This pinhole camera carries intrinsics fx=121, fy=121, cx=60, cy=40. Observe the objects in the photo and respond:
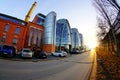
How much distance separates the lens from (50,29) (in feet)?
167

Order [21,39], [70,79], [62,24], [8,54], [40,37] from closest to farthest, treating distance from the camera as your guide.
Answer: [70,79], [8,54], [21,39], [40,37], [62,24]

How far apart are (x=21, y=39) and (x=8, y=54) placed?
71.9 ft

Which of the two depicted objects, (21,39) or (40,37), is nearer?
(21,39)

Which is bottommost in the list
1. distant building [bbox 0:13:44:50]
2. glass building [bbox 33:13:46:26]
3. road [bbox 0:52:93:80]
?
road [bbox 0:52:93:80]

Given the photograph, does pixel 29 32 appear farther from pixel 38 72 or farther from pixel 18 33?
pixel 38 72

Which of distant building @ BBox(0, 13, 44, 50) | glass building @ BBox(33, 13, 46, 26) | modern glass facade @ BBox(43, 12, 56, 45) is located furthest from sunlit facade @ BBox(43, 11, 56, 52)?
glass building @ BBox(33, 13, 46, 26)

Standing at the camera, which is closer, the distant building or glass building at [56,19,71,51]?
the distant building

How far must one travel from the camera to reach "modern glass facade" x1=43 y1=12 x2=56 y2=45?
164 feet

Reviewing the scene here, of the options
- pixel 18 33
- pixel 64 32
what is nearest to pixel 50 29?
pixel 18 33

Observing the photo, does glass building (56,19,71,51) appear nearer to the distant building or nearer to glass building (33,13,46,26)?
glass building (33,13,46,26)

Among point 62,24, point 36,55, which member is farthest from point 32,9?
point 36,55

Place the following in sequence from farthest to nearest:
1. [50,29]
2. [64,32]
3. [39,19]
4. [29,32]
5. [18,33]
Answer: [64,32] → [39,19] → [50,29] → [29,32] → [18,33]

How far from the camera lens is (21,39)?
130 ft

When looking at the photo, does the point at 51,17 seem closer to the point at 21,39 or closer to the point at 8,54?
the point at 21,39
